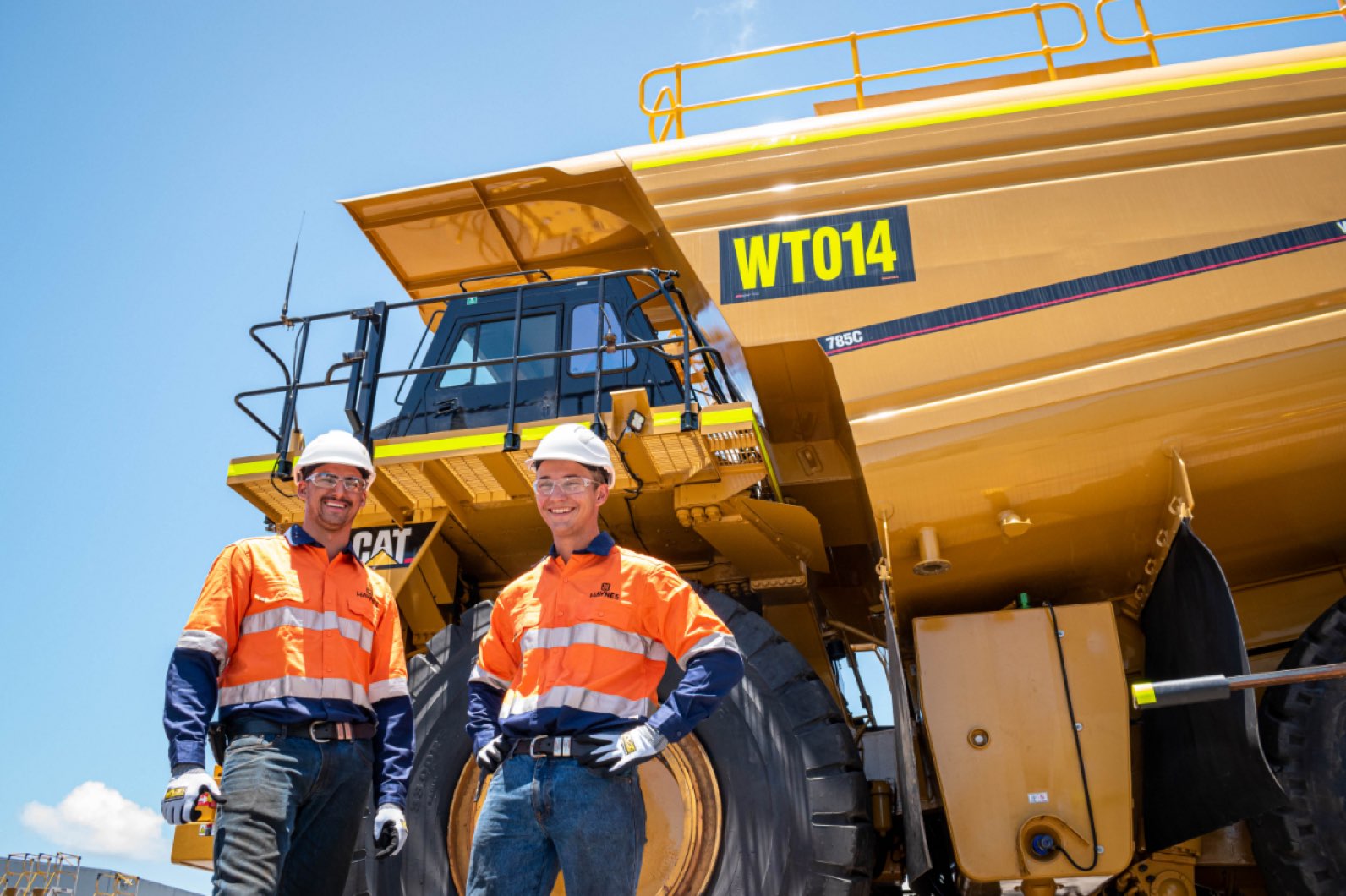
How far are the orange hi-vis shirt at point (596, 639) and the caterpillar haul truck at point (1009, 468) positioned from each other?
1241 mm

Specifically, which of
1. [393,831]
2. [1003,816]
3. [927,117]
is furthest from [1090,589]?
[393,831]

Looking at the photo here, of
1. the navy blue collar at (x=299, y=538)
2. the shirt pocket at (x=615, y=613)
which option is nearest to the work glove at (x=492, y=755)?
the shirt pocket at (x=615, y=613)

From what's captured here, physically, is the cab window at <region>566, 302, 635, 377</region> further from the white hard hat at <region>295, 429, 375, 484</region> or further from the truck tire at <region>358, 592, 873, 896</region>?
the white hard hat at <region>295, 429, 375, 484</region>

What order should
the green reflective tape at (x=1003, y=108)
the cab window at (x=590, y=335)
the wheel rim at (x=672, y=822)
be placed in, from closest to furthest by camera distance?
the wheel rim at (x=672, y=822) < the green reflective tape at (x=1003, y=108) < the cab window at (x=590, y=335)

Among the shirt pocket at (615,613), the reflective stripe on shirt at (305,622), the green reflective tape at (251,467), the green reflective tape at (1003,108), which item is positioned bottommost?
the shirt pocket at (615,613)

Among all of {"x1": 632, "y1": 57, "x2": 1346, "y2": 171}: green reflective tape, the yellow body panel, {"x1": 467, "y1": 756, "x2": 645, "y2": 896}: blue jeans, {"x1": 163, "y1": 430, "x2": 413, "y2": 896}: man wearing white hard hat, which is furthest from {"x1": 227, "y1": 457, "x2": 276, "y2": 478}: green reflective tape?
the yellow body panel

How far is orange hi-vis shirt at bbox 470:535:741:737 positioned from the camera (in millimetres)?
2629

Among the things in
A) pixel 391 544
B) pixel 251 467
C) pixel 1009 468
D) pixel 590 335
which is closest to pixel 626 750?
pixel 1009 468

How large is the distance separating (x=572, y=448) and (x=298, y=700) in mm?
1058

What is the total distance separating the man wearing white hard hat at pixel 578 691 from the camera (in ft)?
8.15

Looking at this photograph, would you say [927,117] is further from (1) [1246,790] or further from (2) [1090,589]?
(1) [1246,790]

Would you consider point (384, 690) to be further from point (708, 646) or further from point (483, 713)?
point (708, 646)

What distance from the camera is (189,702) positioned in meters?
2.69

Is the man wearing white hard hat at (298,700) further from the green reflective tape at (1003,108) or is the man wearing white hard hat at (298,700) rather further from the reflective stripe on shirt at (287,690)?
the green reflective tape at (1003,108)
